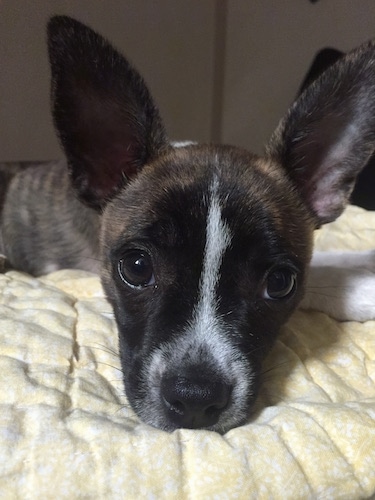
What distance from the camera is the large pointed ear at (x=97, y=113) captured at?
1.64m

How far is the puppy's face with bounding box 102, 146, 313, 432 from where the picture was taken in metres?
1.40

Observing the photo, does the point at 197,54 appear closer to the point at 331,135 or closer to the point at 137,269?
the point at 331,135

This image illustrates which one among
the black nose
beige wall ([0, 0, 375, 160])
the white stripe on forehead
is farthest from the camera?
beige wall ([0, 0, 375, 160])

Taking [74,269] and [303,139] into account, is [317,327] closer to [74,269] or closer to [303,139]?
[303,139]

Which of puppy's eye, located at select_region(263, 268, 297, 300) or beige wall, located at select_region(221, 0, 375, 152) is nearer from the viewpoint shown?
puppy's eye, located at select_region(263, 268, 297, 300)

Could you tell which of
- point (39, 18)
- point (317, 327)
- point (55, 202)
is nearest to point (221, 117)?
point (39, 18)

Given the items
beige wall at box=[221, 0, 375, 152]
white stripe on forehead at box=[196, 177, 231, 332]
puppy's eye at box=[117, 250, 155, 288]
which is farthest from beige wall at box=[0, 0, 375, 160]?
white stripe on forehead at box=[196, 177, 231, 332]

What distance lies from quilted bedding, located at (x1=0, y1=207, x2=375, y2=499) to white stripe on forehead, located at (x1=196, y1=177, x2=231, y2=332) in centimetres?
30

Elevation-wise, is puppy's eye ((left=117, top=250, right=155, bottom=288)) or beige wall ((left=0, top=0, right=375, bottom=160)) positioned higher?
beige wall ((left=0, top=0, right=375, bottom=160))

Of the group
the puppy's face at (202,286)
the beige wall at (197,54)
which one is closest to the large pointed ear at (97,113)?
the puppy's face at (202,286)

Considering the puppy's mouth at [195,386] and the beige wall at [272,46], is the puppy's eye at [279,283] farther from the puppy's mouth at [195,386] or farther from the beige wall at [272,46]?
the beige wall at [272,46]

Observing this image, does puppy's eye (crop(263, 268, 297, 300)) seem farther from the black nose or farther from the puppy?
the black nose

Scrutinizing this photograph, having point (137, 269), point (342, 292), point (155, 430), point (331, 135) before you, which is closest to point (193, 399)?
point (155, 430)

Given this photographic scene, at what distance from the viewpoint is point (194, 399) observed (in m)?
1.34
